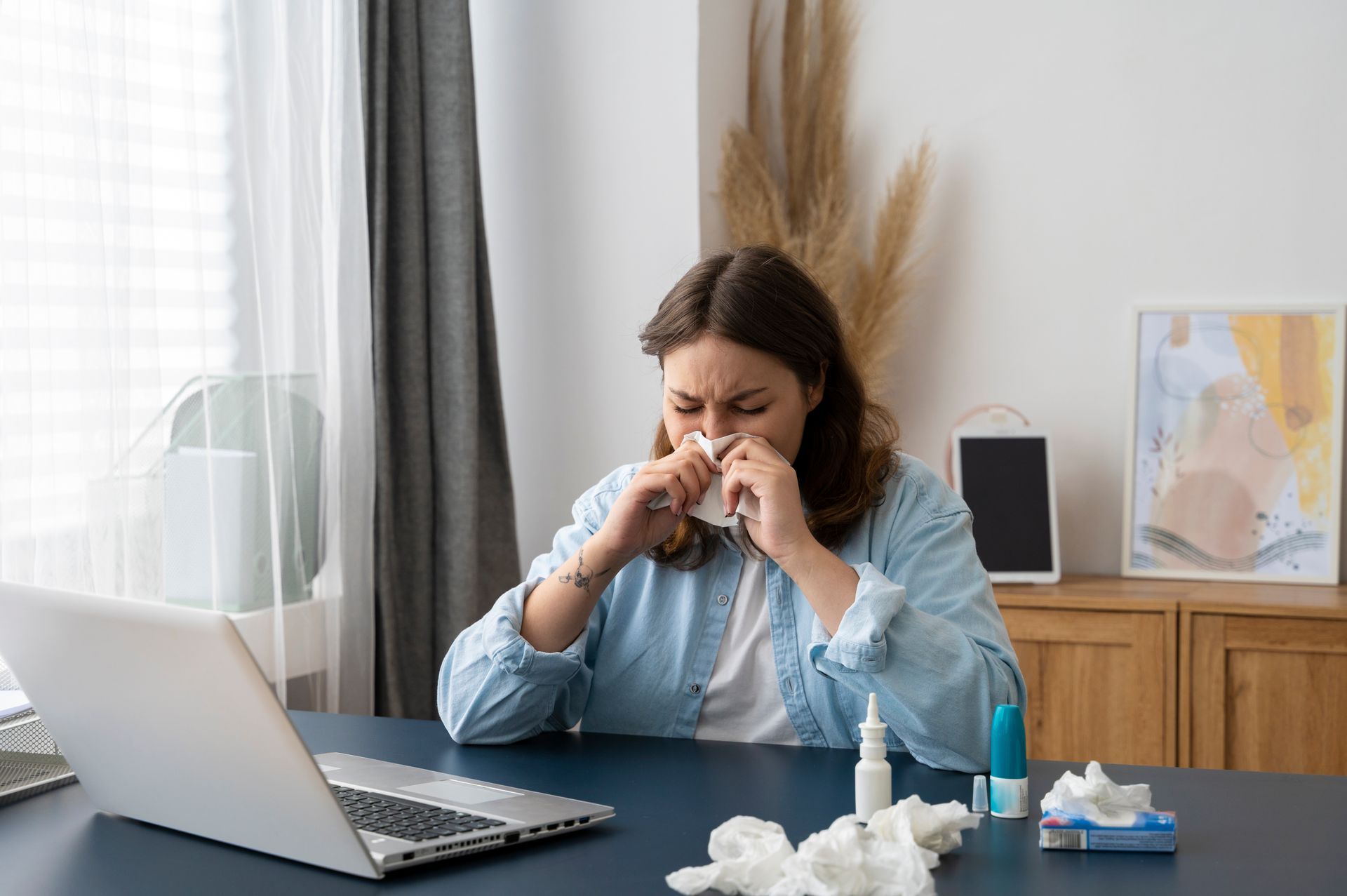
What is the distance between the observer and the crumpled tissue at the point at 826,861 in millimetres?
898

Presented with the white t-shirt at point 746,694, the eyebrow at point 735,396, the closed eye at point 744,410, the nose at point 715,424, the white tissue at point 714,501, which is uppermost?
the eyebrow at point 735,396

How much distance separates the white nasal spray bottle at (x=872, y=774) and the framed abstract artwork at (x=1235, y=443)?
1.91 metres

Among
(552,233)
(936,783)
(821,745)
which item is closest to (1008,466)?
(552,233)

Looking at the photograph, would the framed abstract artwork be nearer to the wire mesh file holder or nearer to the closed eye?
the closed eye

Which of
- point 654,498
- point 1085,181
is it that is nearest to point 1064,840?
point 654,498

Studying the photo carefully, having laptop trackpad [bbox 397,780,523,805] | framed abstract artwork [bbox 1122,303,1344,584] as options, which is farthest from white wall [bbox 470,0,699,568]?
laptop trackpad [bbox 397,780,523,805]

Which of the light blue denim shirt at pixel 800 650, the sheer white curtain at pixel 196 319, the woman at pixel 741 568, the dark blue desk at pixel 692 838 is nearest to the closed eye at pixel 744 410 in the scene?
the woman at pixel 741 568

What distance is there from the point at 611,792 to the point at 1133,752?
170cm

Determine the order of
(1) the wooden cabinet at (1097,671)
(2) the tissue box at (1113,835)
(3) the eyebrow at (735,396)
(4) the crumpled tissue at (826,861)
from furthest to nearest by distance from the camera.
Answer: (1) the wooden cabinet at (1097,671), (3) the eyebrow at (735,396), (2) the tissue box at (1113,835), (4) the crumpled tissue at (826,861)

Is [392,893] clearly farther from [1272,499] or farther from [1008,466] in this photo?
[1272,499]

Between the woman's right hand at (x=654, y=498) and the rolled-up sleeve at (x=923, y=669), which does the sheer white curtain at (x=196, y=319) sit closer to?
the woman's right hand at (x=654, y=498)

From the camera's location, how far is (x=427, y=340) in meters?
2.77

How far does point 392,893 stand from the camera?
Result: 95 cm

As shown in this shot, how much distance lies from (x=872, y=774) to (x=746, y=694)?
0.50 m
